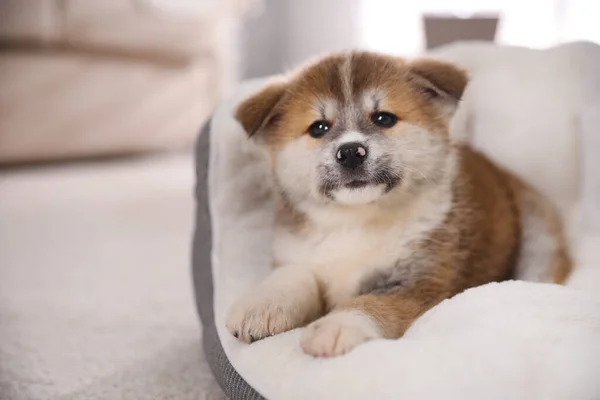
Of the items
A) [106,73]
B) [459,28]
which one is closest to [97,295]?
[459,28]

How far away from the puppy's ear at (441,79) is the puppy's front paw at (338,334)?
1.53 ft

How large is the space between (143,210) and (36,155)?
1202mm

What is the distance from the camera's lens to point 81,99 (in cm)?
369

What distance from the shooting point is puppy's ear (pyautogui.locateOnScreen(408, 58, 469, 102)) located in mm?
1209

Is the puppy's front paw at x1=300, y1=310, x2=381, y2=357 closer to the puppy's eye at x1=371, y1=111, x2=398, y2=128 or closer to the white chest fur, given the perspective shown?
the white chest fur

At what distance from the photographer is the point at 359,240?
1188 millimetres

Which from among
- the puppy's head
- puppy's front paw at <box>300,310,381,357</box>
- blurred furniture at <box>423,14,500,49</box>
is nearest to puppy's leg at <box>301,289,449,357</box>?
puppy's front paw at <box>300,310,381,357</box>

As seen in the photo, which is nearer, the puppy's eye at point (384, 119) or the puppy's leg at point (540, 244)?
the puppy's eye at point (384, 119)

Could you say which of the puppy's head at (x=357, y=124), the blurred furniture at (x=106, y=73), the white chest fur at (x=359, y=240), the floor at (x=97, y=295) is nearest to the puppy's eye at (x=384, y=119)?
the puppy's head at (x=357, y=124)

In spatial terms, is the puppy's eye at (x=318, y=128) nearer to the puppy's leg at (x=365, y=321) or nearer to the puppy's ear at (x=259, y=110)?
the puppy's ear at (x=259, y=110)

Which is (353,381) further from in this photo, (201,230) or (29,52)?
(29,52)

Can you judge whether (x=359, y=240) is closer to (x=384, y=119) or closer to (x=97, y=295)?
(x=384, y=119)

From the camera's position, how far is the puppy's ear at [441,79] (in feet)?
3.97

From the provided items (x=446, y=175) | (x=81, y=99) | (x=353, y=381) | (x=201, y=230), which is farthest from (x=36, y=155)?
(x=353, y=381)
